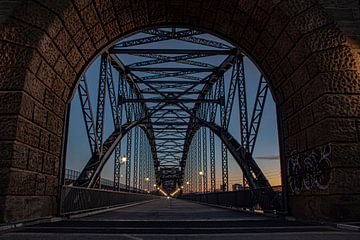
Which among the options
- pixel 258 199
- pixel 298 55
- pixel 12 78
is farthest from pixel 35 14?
pixel 258 199

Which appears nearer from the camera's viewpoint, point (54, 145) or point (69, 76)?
point (54, 145)

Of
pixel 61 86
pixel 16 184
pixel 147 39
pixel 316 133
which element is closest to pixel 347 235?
pixel 316 133

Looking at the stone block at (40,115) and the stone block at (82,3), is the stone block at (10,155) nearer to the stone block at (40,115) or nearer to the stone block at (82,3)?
the stone block at (40,115)

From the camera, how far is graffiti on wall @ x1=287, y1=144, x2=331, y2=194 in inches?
311

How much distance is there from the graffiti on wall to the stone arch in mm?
168

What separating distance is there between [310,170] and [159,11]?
23.9 ft

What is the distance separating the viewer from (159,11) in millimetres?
10711

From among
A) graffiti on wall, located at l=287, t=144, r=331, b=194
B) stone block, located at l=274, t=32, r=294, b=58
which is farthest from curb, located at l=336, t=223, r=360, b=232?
stone block, located at l=274, t=32, r=294, b=58

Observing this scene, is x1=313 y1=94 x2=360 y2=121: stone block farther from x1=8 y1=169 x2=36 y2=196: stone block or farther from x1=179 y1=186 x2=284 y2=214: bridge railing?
x1=8 y1=169 x2=36 y2=196: stone block

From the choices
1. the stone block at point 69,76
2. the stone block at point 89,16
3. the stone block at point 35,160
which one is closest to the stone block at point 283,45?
the stone block at point 89,16

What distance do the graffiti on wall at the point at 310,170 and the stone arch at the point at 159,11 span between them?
168 mm

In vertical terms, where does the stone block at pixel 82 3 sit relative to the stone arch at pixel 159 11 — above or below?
above

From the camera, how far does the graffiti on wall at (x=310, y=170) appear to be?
791cm

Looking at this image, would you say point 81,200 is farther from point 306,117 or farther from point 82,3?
point 306,117
